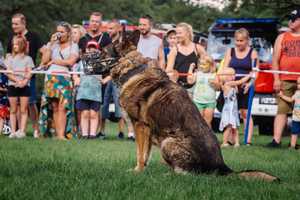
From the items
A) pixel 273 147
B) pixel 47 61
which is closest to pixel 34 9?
pixel 47 61

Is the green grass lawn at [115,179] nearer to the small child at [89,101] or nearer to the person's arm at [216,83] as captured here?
the person's arm at [216,83]

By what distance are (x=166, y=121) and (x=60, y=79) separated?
6.37m

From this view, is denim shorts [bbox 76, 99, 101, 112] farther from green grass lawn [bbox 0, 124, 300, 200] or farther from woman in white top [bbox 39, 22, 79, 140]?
green grass lawn [bbox 0, 124, 300, 200]

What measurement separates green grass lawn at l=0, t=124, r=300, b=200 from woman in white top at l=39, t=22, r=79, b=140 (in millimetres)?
3508

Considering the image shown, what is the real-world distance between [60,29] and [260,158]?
5361mm

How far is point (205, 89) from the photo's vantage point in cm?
1267

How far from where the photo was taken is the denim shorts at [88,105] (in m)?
13.8

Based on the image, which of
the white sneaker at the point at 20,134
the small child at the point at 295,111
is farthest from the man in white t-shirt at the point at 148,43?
the white sneaker at the point at 20,134

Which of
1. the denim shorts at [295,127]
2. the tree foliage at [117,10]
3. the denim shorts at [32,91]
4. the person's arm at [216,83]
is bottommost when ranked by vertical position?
the denim shorts at [295,127]

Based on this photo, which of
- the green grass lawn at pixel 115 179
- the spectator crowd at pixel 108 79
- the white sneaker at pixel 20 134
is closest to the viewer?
the green grass lawn at pixel 115 179

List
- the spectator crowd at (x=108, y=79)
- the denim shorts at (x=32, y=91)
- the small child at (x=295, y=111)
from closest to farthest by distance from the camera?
the small child at (x=295, y=111)
the spectator crowd at (x=108, y=79)
the denim shorts at (x=32, y=91)

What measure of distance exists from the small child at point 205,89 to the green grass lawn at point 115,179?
2.73m

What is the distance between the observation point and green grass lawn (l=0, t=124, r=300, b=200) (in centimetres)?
590

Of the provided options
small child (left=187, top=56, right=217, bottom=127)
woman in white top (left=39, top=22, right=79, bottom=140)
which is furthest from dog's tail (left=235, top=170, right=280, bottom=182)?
woman in white top (left=39, top=22, right=79, bottom=140)
